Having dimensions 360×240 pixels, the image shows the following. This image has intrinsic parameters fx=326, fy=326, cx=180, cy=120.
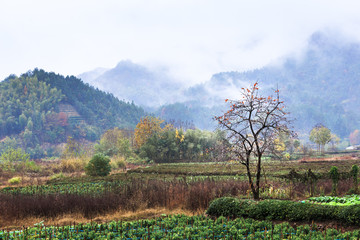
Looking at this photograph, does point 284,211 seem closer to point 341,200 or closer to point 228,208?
point 228,208

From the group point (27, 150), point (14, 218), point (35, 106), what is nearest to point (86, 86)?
point (35, 106)

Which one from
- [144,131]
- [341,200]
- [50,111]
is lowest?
[341,200]

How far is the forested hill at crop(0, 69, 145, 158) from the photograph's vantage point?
311 ft

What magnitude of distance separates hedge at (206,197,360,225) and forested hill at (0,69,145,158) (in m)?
86.9

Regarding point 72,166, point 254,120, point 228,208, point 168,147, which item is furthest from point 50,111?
point 228,208

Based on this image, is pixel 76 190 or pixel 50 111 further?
pixel 50 111

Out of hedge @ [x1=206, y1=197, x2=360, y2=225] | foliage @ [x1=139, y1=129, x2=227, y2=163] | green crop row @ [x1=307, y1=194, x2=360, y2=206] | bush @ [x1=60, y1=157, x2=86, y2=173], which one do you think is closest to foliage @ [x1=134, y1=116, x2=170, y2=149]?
foliage @ [x1=139, y1=129, x2=227, y2=163]

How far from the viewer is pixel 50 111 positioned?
333 feet

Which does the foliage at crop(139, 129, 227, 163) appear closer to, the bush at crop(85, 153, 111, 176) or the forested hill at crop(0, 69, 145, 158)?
the bush at crop(85, 153, 111, 176)

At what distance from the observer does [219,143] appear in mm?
11117

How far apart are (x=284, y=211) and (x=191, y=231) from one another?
8.53 ft

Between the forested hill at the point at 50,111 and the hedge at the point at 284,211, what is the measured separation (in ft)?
285

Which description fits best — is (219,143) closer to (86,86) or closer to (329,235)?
(329,235)

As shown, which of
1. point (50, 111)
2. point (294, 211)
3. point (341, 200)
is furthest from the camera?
point (50, 111)
